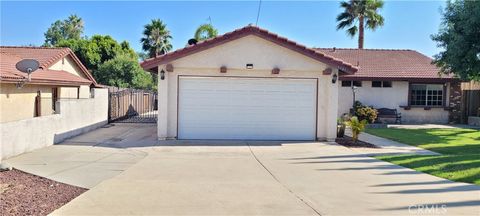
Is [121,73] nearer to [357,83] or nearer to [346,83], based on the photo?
[346,83]

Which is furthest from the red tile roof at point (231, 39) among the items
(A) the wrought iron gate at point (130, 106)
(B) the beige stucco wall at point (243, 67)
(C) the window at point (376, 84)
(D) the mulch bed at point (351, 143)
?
(C) the window at point (376, 84)

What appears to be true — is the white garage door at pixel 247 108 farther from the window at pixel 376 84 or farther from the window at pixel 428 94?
the window at pixel 428 94

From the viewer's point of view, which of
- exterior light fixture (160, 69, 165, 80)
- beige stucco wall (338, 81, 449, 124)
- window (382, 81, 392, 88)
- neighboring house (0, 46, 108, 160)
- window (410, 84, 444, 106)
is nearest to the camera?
neighboring house (0, 46, 108, 160)

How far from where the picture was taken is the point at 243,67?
15.5m

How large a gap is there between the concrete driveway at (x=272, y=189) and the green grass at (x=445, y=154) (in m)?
0.57

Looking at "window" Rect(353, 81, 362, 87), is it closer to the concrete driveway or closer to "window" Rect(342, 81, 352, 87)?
"window" Rect(342, 81, 352, 87)

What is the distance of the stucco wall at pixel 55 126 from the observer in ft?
36.7

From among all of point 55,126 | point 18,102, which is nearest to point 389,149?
point 55,126

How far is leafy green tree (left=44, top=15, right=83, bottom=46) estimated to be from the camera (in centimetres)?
7412

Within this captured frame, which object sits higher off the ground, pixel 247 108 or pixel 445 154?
pixel 247 108

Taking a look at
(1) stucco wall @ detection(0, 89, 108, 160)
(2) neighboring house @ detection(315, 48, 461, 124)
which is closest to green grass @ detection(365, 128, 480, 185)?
(2) neighboring house @ detection(315, 48, 461, 124)

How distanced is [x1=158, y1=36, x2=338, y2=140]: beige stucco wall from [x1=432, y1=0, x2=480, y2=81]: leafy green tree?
6.07 meters

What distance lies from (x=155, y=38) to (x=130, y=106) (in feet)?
72.8

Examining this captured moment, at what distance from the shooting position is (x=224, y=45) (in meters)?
15.4
